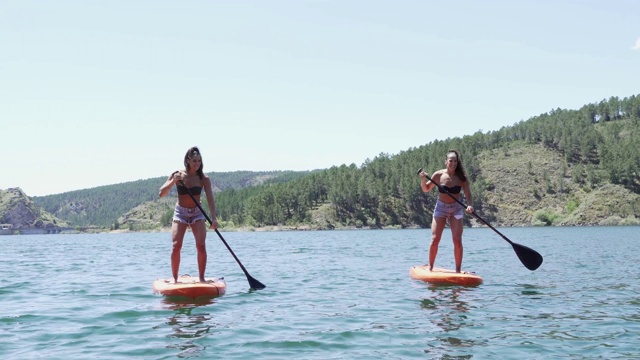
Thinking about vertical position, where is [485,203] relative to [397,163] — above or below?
below

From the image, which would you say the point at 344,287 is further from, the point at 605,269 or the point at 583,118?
the point at 583,118

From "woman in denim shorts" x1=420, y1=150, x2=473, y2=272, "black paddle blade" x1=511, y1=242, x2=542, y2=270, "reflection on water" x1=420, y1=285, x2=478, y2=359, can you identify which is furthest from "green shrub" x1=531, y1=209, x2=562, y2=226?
"reflection on water" x1=420, y1=285, x2=478, y2=359

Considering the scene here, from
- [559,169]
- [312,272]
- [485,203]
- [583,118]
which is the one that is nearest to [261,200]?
[485,203]

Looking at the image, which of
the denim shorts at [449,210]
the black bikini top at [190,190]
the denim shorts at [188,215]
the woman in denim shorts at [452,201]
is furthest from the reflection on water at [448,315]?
the black bikini top at [190,190]

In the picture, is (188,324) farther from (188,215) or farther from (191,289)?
(188,215)

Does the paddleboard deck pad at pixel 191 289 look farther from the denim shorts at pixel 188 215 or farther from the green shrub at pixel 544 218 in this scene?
the green shrub at pixel 544 218

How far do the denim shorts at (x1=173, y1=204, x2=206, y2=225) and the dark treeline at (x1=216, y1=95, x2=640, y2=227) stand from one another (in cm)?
14032

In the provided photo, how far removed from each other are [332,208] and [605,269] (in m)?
153

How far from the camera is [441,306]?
1247cm

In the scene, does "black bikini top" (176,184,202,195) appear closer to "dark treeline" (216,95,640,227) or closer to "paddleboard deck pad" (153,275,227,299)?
"paddleboard deck pad" (153,275,227,299)

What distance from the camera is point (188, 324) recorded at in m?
10.8

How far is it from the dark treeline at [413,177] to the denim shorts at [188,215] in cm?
14032

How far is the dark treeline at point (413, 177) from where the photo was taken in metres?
161

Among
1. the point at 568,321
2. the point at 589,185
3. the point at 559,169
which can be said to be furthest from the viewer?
the point at 559,169
